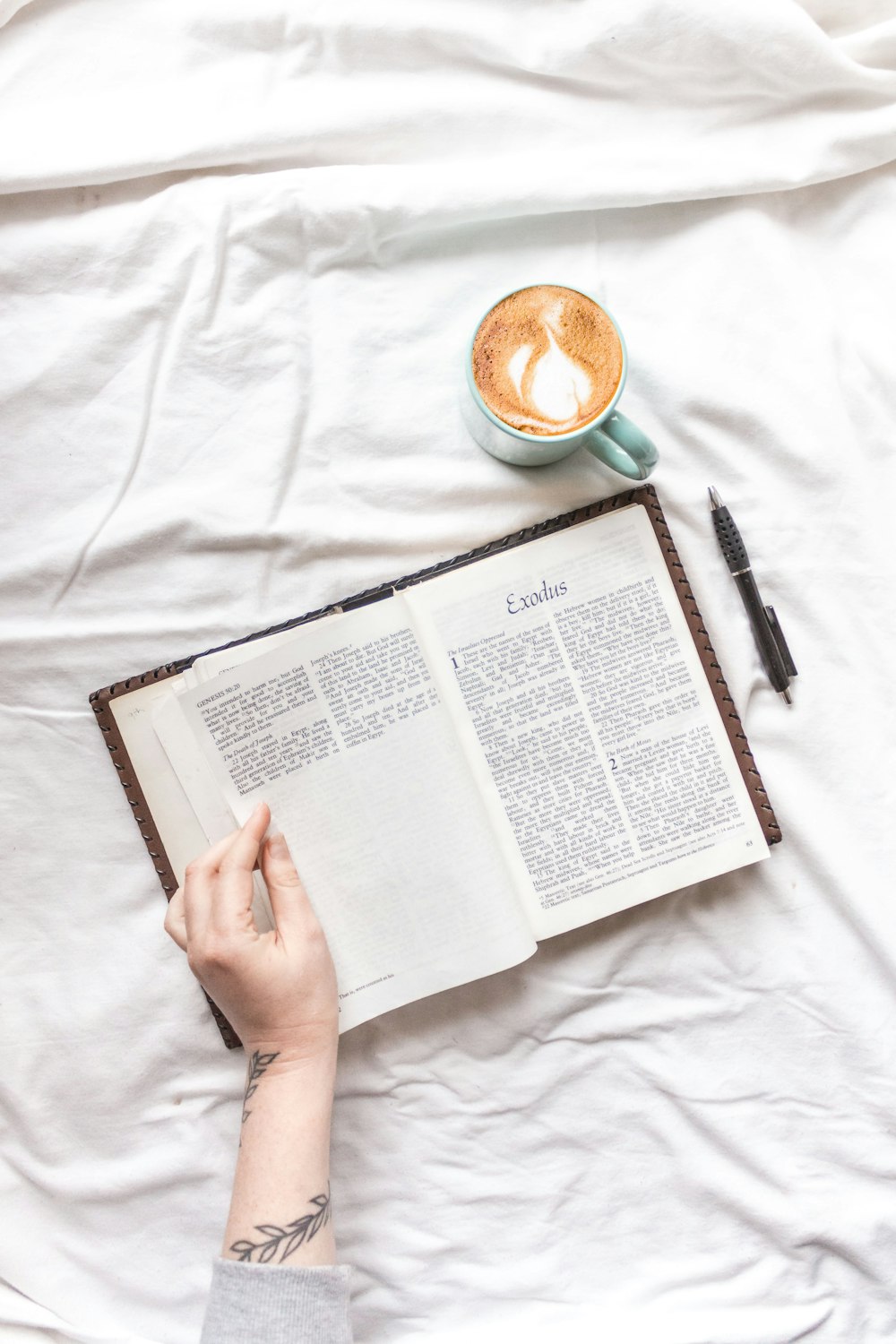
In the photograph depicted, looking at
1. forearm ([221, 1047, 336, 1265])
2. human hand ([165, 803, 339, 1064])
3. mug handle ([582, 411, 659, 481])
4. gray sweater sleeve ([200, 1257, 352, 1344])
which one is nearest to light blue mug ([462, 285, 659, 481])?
mug handle ([582, 411, 659, 481])

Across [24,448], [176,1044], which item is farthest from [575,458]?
[176,1044]

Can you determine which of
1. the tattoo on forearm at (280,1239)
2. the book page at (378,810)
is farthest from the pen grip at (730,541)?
the tattoo on forearm at (280,1239)

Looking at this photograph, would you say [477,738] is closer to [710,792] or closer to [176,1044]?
[710,792]

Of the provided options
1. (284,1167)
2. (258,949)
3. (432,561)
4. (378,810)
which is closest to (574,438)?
(432,561)

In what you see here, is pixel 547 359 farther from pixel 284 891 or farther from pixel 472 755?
pixel 284 891

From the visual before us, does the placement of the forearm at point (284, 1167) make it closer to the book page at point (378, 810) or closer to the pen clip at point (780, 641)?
the book page at point (378, 810)

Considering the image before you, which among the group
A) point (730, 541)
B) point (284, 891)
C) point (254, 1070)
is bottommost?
point (254, 1070)

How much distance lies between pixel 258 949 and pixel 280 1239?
196 mm

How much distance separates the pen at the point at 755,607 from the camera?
733 mm

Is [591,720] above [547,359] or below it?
below

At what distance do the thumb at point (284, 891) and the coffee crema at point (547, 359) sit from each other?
0.36m

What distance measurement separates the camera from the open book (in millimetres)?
709

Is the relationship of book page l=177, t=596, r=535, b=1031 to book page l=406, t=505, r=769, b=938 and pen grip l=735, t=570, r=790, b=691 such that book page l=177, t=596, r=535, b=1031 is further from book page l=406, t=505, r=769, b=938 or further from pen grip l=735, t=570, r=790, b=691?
pen grip l=735, t=570, r=790, b=691

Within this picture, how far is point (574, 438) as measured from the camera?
0.65 meters
